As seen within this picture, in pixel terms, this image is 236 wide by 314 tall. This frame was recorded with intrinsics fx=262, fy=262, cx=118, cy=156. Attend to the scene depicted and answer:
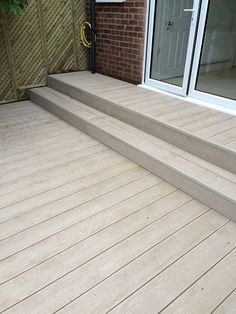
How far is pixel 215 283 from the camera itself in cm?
138

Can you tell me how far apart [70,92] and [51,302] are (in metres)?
2.97

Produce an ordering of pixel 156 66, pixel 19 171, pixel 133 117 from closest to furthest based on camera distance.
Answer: pixel 19 171 < pixel 133 117 < pixel 156 66

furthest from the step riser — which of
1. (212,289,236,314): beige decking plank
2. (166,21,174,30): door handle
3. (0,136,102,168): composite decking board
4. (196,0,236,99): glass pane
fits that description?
(166,21,174,30): door handle

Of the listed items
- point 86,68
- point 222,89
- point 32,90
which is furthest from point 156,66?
point 32,90

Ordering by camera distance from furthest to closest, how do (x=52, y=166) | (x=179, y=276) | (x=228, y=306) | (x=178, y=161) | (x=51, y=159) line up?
(x=51, y=159)
(x=52, y=166)
(x=178, y=161)
(x=179, y=276)
(x=228, y=306)

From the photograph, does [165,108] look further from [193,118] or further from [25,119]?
[25,119]

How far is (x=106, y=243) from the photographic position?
1624 millimetres

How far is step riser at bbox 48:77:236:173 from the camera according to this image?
2.05m

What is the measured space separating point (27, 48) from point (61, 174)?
2497 mm

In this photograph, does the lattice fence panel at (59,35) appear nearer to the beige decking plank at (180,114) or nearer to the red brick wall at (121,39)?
the red brick wall at (121,39)

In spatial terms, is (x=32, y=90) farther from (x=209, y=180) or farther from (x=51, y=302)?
(x=51, y=302)

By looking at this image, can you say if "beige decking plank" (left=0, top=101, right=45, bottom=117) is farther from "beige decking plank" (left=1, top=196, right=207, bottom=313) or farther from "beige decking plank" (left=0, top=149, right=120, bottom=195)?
"beige decking plank" (left=1, top=196, right=207, bottom=313)

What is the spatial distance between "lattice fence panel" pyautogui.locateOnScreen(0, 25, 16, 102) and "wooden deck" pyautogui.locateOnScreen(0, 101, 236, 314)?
180 centimetres

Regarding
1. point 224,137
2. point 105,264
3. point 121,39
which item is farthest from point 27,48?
point 105,264
